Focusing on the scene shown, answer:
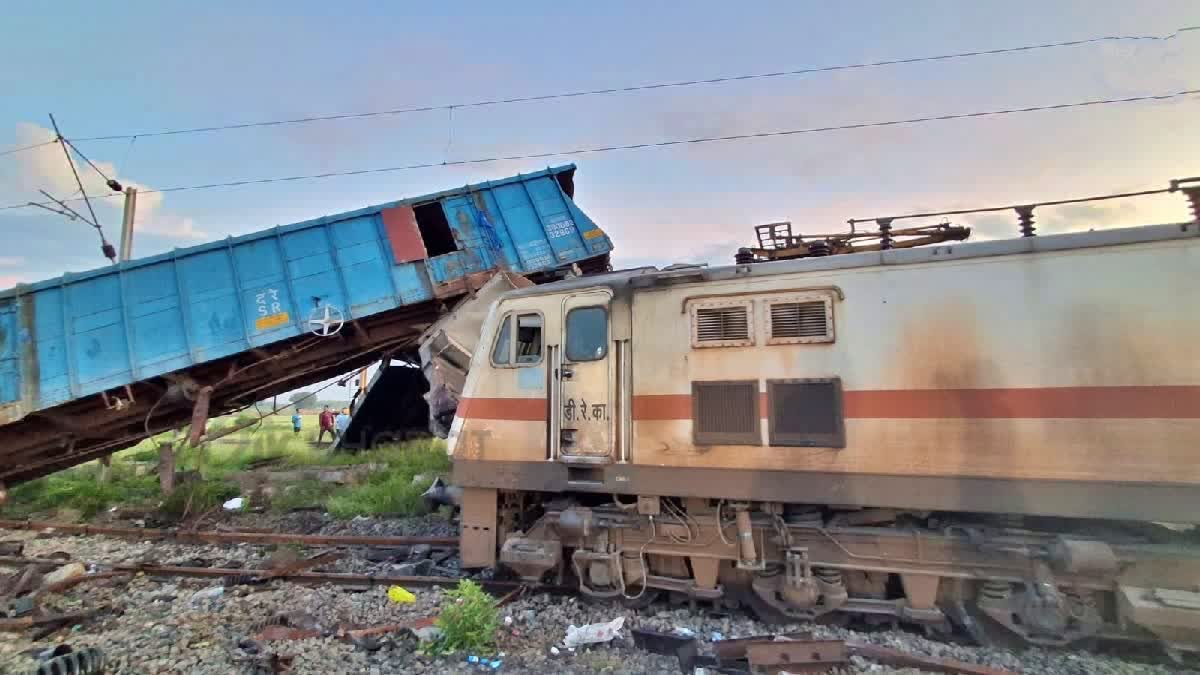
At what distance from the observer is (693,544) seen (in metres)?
5.32

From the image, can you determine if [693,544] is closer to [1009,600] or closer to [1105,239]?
[1009,600]

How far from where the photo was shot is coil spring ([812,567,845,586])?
495cm

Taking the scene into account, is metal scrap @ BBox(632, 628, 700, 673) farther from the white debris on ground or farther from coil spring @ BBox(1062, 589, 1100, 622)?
coil spring @ BBox(1062, 589, 1100, 622)

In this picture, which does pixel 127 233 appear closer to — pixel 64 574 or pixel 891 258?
pixel 64 574

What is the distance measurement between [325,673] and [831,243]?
6.28m

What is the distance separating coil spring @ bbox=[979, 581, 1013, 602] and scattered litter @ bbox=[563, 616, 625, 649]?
299 centimetres

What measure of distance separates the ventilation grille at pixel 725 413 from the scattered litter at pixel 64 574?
7875 millimetres

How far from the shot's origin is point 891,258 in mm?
4922

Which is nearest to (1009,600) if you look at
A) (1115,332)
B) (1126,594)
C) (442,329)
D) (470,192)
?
(1126,594)

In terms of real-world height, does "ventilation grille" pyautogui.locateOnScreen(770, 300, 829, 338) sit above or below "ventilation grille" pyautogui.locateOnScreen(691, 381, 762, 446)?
above

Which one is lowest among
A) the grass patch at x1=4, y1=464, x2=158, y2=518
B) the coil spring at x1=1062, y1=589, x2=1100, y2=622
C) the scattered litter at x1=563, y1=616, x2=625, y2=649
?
the grass patch at x1=4, y1=464, x2=158, y2=518

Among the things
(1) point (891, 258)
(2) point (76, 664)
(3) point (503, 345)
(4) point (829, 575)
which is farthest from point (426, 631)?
(1) point (891, 258)

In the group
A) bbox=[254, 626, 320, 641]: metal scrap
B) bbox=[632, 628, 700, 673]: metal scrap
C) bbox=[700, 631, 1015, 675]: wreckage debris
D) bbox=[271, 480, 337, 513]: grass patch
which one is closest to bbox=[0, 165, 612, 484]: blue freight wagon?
bbox=[271, 480, 337, 513]: grass patch

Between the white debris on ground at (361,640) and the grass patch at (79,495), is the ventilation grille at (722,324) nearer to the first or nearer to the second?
the white debris on ground at (361,640)
